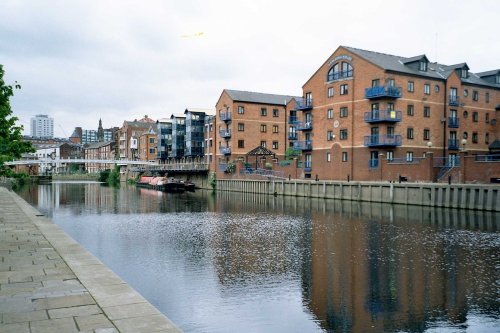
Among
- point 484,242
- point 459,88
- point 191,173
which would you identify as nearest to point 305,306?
point 484,242

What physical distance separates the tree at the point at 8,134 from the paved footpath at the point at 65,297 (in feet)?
23.1

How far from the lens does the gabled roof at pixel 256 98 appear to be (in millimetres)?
71750

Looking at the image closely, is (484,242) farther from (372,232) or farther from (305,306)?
(305,306)

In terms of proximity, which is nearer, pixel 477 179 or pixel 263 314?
pixel 263 314

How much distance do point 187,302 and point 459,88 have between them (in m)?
51.7

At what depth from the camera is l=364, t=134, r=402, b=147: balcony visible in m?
46.9

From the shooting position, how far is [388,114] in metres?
47.5

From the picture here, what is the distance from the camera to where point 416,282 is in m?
12.7

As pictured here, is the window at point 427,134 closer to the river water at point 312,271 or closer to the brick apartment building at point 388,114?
the brick apartment building at point 388,114

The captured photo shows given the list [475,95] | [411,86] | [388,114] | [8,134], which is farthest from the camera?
[475,95]

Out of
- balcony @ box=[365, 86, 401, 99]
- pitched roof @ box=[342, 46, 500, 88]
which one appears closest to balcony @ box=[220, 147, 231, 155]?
pitched roof @ box=[342, 46, 500, 88]

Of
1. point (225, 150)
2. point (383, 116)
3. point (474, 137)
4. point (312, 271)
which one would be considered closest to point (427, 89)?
point (383, 116)

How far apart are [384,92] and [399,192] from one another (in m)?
12.9

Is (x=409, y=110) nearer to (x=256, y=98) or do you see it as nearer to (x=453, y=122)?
(x=453, y=122)
